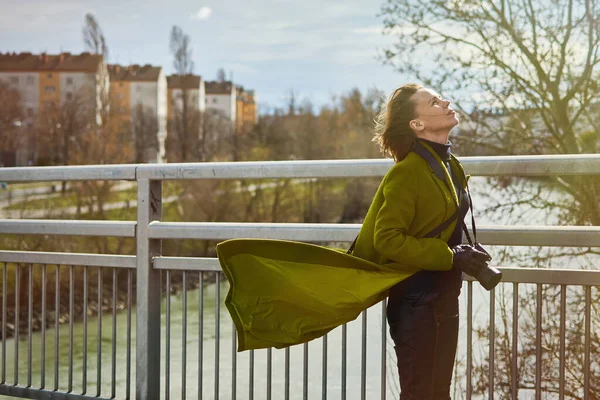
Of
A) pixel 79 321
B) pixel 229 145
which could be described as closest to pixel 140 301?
pixel 79 321

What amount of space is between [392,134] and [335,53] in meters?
83.6

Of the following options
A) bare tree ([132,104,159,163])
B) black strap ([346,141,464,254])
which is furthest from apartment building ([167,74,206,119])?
black strap ([346,141,464,254])

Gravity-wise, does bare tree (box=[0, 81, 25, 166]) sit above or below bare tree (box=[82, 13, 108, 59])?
below

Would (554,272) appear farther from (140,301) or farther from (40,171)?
(40,171)

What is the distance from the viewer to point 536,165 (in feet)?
9.93

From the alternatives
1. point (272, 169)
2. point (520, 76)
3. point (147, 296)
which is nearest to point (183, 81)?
point (520, 76)

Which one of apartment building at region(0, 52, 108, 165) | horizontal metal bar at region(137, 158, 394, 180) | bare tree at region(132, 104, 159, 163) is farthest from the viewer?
apartment building at region(0, 52, 108, 165)

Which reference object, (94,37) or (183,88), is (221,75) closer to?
(94,37)

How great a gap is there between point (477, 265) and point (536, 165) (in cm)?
64

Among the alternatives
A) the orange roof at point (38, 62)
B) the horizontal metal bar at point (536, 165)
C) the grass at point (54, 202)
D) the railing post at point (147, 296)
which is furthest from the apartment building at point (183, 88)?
the horizontal metal bar at point (536, 165)

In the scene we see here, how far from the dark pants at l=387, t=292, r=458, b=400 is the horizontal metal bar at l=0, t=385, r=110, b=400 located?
1777 millimetres

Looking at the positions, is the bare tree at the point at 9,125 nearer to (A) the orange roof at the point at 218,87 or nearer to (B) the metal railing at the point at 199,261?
(A) the orange roof at the point at 218,87

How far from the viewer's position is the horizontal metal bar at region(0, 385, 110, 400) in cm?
395

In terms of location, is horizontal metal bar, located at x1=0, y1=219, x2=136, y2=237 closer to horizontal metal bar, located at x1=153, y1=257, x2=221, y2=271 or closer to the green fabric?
horizontal metal bar, located at x1=153, y1=257, x2=221, y2=271
